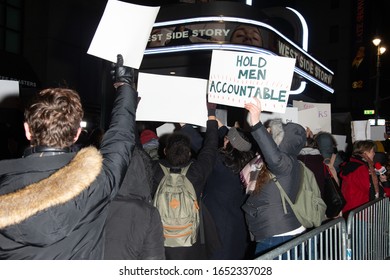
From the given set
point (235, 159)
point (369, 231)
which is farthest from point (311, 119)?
point (235, 159)

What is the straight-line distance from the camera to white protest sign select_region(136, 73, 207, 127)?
4.27 m

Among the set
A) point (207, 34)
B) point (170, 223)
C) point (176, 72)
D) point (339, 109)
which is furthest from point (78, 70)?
point (339, 109)

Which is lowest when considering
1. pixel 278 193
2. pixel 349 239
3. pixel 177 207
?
pixel 349 239

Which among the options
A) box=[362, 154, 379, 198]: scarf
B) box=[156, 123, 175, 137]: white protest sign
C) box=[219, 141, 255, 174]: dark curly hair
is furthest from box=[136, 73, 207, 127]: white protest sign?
box=[362, 154, 379, 198]: scarf

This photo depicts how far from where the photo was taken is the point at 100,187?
1.88 meters

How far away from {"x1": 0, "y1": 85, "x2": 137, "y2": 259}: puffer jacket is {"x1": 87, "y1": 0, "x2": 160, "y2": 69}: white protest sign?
100 cm

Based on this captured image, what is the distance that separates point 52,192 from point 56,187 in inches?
1.1

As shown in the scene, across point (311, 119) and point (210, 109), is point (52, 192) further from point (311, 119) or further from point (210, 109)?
point (311, 119)

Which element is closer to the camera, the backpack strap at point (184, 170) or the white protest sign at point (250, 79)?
the backpack strap at point (184, 170)

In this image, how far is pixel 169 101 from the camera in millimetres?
4277

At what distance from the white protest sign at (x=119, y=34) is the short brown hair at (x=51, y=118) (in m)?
0.90

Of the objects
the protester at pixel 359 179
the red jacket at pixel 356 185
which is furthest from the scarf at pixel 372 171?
the red jacket at pixel 356 185

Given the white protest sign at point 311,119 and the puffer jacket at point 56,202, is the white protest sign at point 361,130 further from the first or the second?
the puffer jacket at point 56,202

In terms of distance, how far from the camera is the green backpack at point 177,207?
3.45 m
